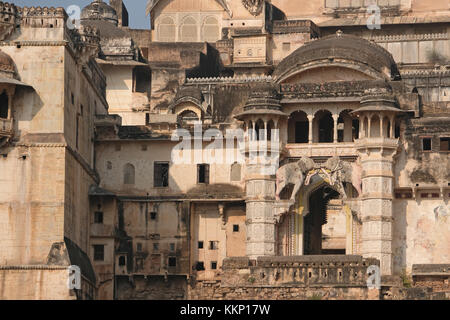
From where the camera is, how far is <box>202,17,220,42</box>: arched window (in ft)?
250

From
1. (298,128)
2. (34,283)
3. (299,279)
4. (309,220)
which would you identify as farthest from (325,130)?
(34,283)

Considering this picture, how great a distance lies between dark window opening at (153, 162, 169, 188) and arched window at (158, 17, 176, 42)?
15.7 m

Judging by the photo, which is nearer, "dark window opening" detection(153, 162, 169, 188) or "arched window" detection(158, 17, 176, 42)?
"dark window opening" detection(153, 162, 169, 188)

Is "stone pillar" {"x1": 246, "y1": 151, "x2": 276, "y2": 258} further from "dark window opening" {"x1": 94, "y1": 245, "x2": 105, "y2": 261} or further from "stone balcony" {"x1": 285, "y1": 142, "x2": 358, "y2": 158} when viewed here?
"dark window opening" {"x1": 94, "y1": 245, "x2": 105, "y2": 261}

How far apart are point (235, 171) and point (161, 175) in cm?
292

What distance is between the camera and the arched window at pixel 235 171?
60.4 meters

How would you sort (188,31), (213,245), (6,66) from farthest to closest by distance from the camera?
(188,31) → (213,245) → (6,66)

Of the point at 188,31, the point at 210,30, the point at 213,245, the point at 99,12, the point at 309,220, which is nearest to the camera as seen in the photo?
the point at 213,245

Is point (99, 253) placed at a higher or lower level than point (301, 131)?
lower

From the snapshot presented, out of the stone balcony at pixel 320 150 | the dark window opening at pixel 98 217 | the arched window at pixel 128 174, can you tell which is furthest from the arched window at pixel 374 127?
the dark window opening at pixel 98 217

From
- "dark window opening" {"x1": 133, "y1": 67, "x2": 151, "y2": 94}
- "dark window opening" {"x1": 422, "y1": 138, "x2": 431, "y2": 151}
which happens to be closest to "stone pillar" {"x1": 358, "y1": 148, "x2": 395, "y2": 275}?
"dark window opening" {"x1": 422, "y1": 138, "x2": 431, "y2": 151}

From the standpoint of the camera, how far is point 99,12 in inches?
3034

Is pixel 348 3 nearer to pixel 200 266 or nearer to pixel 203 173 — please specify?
pixel 203 173

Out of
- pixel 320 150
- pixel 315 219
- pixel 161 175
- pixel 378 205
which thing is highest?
pixel 320 150
